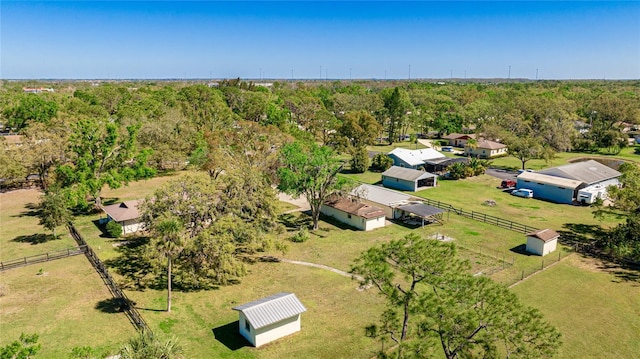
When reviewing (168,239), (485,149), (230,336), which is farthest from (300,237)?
(485,149)

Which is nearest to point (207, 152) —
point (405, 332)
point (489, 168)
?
point (405, 332)

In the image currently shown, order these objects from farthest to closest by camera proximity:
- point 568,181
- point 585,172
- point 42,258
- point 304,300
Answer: point 585,172, point 568,181, point 42,258, point 304,300

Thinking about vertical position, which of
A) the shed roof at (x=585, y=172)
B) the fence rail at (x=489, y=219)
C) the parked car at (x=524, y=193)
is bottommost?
the fence rail at (x=489, y=219)

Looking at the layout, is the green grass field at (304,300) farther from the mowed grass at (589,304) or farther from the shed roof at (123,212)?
the shed roof at (123,212)

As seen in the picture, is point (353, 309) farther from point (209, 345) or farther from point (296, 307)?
point (209, 345)

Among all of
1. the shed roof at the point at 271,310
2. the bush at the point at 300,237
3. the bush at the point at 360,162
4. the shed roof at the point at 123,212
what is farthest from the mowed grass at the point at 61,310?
the bush at the point at 360,162

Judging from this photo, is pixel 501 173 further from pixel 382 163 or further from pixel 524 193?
pixel 382 163
